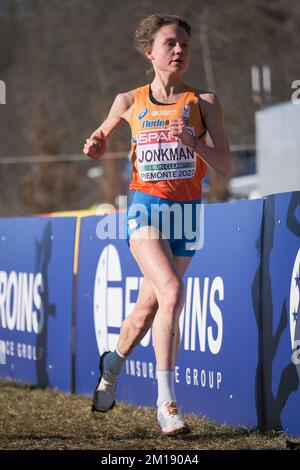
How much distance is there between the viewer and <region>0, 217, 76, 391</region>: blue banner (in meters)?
7.25

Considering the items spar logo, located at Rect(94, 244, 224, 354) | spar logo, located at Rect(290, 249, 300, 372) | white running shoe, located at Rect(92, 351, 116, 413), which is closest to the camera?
spar logo, located at Rect(290, 249, 300, 372)

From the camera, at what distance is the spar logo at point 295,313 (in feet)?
15.3

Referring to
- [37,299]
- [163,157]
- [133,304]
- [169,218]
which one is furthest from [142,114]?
[37,299]

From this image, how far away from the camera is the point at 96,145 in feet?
16.4

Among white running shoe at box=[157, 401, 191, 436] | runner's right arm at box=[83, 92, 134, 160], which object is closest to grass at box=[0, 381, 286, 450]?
white running shoe at box=[157, 401, 191, 436]

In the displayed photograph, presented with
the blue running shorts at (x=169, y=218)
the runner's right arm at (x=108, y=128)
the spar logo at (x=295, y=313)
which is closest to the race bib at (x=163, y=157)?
the blue running shorts at (x=169, y=218)

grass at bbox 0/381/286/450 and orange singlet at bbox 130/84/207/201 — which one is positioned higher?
orange singlet at bbox 130/84/207/201

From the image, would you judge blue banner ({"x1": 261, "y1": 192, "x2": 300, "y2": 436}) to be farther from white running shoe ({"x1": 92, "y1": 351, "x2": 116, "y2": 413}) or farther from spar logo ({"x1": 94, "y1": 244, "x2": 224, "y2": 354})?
white running shoe ({"x1": 92, "y1": 351, "x2": 116, "y2": 413})

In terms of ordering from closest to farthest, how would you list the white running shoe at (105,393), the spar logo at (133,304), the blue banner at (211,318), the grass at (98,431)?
the grass at (98,431) < the blue banner at (211,318) < the white running shoe at (105,393) < the spar logo at (133,304)

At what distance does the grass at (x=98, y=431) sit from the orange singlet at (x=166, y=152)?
125 centimetres

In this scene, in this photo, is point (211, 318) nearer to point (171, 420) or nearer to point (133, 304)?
point (133, 304)

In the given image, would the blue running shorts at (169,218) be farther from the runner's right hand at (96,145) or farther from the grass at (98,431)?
the grass at (98,431)

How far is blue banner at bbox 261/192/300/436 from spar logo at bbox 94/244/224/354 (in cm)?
54

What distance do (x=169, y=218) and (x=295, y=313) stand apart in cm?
80
